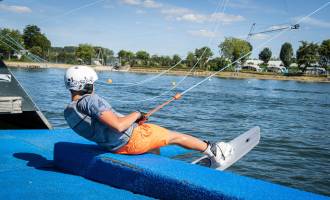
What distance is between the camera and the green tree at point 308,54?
10194 cm

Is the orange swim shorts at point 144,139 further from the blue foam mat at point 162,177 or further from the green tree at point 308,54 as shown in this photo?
the green tree at point 308,54

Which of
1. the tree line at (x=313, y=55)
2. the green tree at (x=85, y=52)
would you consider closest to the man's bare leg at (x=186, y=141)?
the tree line at (x=313, y=55)

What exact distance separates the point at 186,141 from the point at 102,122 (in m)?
1.14

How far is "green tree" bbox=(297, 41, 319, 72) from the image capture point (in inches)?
4013

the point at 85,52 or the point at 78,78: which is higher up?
the point at 85,52

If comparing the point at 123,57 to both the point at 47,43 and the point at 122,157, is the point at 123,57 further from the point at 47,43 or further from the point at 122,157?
the point at 122,157

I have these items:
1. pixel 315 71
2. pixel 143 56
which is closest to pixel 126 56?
pixel 143 56

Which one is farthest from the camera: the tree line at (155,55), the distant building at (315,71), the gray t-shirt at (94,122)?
the distant building at (315,71)

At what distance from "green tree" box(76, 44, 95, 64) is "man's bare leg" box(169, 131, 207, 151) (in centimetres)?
12490

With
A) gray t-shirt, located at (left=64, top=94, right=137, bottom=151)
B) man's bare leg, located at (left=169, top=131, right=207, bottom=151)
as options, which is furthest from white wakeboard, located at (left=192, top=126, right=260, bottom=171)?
gray t-shirt, located at (left=64, top=94, right=137, bottom=151)

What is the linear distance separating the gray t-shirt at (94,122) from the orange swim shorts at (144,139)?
63 millimetres

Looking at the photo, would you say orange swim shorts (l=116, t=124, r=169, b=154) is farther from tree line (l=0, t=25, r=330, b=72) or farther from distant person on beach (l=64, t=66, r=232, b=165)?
tree line (l=0, t=25, r=330, b=72)

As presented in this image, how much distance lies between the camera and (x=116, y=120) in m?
4.38

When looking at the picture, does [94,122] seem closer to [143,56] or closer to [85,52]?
[85,52]
